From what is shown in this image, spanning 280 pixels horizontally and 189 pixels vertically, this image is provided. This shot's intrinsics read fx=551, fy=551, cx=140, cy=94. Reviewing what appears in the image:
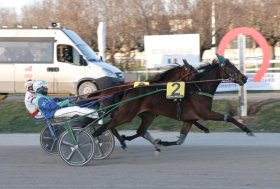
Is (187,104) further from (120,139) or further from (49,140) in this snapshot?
(49,140)

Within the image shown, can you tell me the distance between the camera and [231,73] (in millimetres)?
10609

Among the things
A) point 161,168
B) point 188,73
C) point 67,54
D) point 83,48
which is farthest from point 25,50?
point 161,168

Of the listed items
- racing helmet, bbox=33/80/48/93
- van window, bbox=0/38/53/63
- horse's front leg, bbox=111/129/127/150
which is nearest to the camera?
racing helmet, bbox=33/80/48/93

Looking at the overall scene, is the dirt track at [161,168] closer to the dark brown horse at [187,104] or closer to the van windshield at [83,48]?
the dark brown horse at [187,104]

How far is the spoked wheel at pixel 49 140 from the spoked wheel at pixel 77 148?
32.4 inches

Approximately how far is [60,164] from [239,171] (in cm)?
333

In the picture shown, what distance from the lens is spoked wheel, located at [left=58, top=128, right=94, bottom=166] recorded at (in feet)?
32.5

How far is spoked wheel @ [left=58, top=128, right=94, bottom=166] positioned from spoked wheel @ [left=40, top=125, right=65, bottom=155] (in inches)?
32.4

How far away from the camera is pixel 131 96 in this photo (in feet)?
33.9

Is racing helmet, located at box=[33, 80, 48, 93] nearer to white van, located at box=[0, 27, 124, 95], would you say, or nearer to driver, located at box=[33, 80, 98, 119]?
driver, located at box=[33, 80, 98, 119]

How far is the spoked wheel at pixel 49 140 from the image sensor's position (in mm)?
10828

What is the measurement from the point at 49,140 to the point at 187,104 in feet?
9.46

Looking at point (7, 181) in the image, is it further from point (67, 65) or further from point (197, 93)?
point (67, 65)

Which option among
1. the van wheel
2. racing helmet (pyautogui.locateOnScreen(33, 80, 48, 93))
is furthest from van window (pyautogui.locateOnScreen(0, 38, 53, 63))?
racing helmet (pyautogui.locateOnScreen(33, 80, 48, 93))
